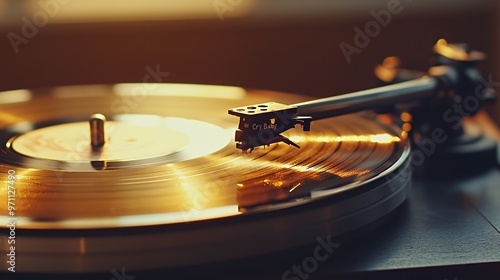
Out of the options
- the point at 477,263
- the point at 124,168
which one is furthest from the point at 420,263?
the point at 124,168

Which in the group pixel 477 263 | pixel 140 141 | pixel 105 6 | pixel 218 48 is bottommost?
pixel 477 263

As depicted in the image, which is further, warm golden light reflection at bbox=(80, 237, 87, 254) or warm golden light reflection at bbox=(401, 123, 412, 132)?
warm golden light reflection at bbox=(401, 123, 412, 132)

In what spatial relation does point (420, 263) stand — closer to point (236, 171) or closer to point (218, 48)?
point (236, 171)

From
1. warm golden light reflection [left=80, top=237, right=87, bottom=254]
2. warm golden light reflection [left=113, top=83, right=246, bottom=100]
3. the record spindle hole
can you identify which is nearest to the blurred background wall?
warm golden light reflection [left=113, top=83, right=246, bottom=100]

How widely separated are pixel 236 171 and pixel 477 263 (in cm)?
22

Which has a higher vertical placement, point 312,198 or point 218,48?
point 218,48

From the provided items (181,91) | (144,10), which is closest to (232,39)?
(144,10)

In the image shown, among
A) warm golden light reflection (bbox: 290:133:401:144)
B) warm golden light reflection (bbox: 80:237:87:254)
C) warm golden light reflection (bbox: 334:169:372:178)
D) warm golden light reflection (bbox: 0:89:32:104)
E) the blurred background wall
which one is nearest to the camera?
warm golden light reflection (bbox: 80:237:87:254)

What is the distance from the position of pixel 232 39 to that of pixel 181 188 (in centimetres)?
135

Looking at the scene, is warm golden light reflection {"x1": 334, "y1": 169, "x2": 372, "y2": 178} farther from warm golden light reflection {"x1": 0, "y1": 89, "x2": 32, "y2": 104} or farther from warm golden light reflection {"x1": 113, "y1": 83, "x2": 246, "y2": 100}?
warm golden light reflection {"x1": 0, "y1": 89, "x2": 32, "y2": 104}

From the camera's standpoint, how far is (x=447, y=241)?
0.67m

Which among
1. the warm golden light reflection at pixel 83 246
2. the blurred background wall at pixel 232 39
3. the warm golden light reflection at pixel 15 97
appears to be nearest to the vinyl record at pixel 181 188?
the warm golden light reflection at pixel 83 246

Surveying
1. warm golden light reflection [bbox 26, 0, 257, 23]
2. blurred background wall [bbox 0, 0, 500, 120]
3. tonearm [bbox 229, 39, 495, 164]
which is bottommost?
tonearm [bbox 229, 39, 495, 164]

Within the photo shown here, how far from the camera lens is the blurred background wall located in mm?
1924
